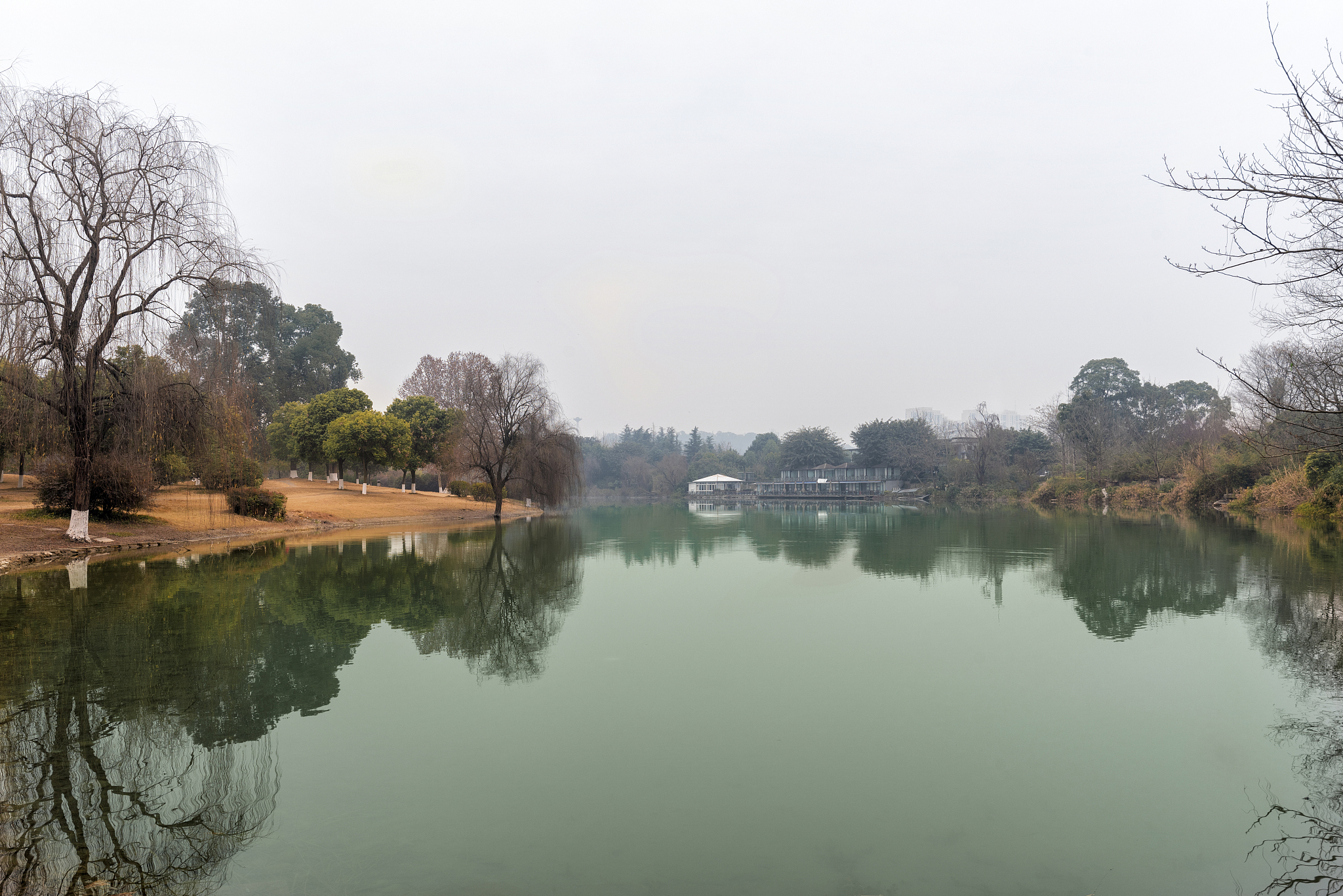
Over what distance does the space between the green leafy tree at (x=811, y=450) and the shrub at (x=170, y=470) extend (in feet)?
227

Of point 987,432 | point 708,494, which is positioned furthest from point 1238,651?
point 708,494

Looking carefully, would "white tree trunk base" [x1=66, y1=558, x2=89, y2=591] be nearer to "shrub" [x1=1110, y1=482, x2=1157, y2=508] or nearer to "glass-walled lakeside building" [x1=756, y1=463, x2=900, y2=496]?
"shrub" [x1=1110, y1=482, x2=1157, y2=508]

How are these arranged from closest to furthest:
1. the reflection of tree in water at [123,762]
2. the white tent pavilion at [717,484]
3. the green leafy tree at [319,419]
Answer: the reflection of tree in water at [123,762] < the green leafy tree at [319,419] < the white tent pavilion at [717,484]

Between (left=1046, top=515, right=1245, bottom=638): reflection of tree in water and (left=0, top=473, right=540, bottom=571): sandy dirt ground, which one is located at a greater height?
(left=0, top=473, right=540, bottom=571): sandy dirt ground

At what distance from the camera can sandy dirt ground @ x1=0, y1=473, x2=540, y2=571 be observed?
17.1 meters

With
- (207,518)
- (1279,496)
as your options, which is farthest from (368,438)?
(1279,496)

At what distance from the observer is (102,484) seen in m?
19.1

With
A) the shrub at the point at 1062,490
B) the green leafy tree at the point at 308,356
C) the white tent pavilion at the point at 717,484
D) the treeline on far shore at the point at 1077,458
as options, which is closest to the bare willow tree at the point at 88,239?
the treeline on far shore at the point at 1077,458

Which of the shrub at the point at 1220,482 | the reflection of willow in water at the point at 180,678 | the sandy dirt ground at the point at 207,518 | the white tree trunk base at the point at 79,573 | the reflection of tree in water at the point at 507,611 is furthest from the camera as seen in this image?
the shrub at the point at 1220,482

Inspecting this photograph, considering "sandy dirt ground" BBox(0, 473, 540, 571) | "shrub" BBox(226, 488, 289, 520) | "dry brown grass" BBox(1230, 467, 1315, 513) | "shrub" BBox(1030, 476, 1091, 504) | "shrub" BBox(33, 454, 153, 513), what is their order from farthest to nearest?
"shrub" BBox(1030, 476, 1091, 504) → "dry brown grass" BBox(1230, 467, 1315, 513) → "shrub" BBox(226, 488, 289, 520) → "shrub" BBox(33, 454, 153, 513) → "sandy dirt ground" BBox(0, 473, 540, 571)

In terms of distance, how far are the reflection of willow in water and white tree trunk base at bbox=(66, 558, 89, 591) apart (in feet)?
0.72

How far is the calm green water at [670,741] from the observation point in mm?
4004

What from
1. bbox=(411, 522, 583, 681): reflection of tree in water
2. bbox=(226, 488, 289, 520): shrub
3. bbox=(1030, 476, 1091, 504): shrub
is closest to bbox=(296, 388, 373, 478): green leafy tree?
bbox=(226, 488, 289, 520): shrub

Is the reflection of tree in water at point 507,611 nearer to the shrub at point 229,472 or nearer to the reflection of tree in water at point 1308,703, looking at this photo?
the reflection of tree in water at point 1308,703
